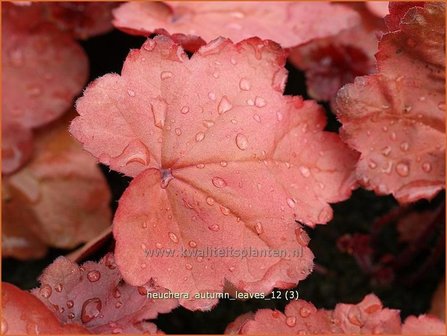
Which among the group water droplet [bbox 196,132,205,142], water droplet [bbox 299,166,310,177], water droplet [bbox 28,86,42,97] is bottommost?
water droplet [bbox 28,86,42,97]

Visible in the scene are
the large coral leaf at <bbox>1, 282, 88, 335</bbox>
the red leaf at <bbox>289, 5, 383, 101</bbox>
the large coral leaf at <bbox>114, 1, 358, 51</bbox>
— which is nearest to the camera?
the large coral leaf at <bbox>1, 282, 88, 335</bbox>

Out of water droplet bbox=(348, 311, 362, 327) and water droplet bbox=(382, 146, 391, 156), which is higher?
water droplet bbox=(382, 146, 391, 156)

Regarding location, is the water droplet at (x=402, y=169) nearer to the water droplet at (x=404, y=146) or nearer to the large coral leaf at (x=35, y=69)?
the water droplet at (x=404, y=146)

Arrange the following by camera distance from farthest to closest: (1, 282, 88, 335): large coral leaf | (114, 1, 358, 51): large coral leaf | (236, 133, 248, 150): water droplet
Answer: (114, 1, 358, 51): large coral leaf < (236, 133, 248, 150): water droplet < (1, 282, 88, 335): large coral leaf

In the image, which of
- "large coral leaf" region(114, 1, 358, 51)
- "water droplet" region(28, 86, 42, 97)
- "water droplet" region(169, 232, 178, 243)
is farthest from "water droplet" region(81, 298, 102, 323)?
"water droplet" region(28, 86, 42, 97)

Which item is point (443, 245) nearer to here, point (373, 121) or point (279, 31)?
point (373, 121)

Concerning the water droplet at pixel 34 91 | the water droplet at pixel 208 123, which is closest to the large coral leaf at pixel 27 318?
the water droplet at pixel 208 123

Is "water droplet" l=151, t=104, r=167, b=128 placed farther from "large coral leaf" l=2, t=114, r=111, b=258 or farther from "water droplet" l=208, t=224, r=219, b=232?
"large coral leaf" l=2, t=114, r=111, b=258
